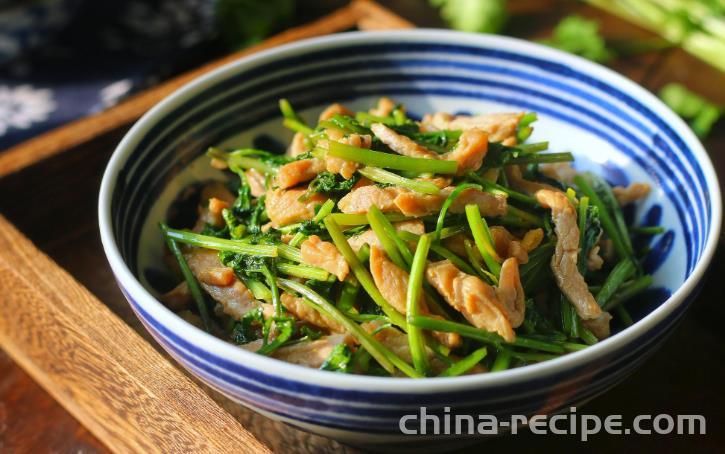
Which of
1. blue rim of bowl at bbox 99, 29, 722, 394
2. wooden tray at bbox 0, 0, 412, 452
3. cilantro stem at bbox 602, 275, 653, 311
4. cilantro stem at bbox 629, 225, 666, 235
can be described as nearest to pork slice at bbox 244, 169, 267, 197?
blue rim of bowl at bbox 99, 29, 722, 394

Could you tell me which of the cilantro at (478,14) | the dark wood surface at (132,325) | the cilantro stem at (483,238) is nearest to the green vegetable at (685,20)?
the cilantro at (478,14)

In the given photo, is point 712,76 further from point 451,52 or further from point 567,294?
point 567,294

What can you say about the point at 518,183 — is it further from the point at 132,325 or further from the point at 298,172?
the point at 132,325

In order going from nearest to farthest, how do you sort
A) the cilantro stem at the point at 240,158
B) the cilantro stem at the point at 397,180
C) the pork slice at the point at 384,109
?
the cilantro stem at the point at 397,180 → the cilantro stem at the point at 240,158 → the pork slice at the point at 384,109

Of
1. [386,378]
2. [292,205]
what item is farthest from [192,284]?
[386,378]

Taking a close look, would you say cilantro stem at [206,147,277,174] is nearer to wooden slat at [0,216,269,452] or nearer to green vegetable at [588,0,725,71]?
wooden slat at [0,216,269,452]

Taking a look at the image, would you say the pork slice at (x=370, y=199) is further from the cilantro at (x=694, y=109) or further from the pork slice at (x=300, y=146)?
the cilantro at (x=694, y=109)
